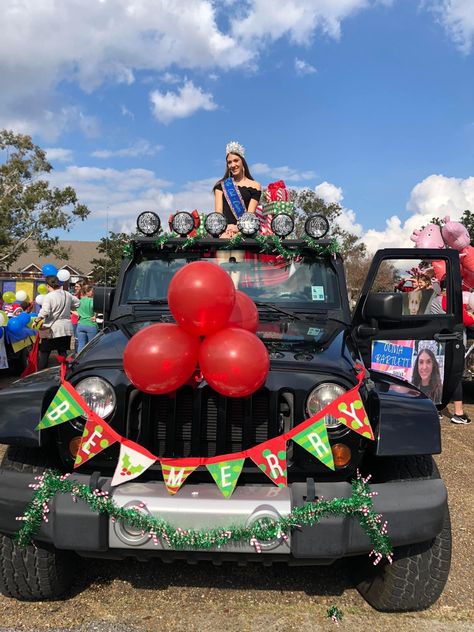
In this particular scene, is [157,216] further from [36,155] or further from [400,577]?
[36,155]

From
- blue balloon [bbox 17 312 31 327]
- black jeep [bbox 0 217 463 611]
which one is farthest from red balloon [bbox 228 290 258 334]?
blue balloon [bbox 17 312 31 327]

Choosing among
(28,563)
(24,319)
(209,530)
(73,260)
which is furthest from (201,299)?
(73,260)

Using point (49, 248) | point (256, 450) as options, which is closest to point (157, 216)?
point (256, 450)

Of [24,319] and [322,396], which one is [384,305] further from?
[24,319]

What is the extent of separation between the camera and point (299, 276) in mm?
3748

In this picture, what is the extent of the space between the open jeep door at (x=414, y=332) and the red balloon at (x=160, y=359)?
5.48 ft

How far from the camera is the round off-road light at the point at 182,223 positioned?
12.6ft

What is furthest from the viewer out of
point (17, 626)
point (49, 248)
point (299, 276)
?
point (49, 248)

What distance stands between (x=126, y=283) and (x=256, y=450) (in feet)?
6.32

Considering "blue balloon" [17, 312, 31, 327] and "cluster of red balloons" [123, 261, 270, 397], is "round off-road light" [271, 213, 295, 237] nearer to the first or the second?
"cluster of red balloons" [123, 261, 270, 397]

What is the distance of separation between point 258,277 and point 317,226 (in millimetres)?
558

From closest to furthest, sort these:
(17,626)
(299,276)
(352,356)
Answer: (17,626) < (352,356) < (299,276)

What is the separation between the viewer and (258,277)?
3752 mm

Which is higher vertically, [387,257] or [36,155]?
[36,155]
